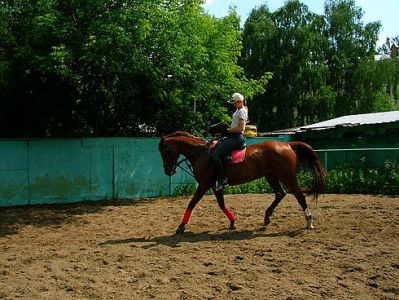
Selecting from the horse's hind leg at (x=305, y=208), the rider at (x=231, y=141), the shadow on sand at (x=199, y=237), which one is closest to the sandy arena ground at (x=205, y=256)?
the shadow on sand at (x=199, y=237)

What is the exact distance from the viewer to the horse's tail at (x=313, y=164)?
9.70 meters

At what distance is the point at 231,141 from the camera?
9234 millimetres

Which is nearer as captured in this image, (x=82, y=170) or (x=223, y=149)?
(x=223, y=149)

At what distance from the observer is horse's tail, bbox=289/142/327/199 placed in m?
9.70

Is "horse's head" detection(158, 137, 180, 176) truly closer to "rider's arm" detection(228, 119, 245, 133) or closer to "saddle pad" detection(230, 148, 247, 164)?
"saddle pad" detection(230, 148, 247, 164)

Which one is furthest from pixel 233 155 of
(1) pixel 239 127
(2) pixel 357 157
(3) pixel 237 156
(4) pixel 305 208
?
(2) pixel 357 157

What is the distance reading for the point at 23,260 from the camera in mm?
7406

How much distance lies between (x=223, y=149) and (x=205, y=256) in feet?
8.39

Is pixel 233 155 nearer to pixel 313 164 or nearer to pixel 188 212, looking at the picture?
pixel 188 212

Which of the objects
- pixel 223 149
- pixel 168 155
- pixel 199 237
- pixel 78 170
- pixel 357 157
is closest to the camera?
pixel 199 237

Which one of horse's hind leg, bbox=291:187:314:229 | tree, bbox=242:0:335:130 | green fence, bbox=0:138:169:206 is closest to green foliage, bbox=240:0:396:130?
tree, bbox=242:0:335:130

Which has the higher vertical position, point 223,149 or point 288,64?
point 288,64

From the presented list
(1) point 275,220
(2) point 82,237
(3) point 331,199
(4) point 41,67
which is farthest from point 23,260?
(3) point 331,199

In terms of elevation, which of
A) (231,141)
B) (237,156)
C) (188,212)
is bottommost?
(188,212)
